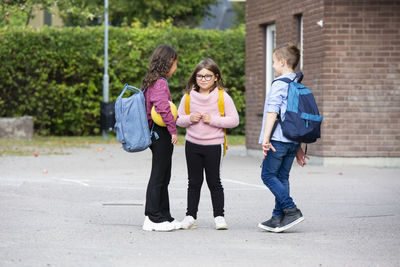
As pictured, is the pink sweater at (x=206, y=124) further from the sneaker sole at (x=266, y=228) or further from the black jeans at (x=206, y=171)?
the sneaker sole at (x=266, y=228)

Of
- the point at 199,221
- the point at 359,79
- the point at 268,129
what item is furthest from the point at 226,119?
the point at 359,79

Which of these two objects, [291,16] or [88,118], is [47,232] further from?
[88,118]

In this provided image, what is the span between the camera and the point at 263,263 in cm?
592

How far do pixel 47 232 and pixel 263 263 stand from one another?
2195 mm

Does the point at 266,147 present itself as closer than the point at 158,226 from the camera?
Yes

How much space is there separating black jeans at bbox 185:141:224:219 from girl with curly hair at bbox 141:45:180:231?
19 centimetres

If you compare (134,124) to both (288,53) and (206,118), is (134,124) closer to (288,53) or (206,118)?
(206,118)

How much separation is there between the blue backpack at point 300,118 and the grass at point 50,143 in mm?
10797

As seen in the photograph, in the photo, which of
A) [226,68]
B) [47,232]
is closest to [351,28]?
[47,232]

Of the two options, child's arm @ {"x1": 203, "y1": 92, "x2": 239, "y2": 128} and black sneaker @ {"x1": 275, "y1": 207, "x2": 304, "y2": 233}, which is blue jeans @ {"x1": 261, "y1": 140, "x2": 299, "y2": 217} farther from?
child's arm @ {"x1": 203, "y1": 92, "x2": 239, "y2": 128}

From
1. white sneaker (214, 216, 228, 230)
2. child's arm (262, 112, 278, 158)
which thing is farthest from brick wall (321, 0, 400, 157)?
child's arm (262, 112, 278, 158)

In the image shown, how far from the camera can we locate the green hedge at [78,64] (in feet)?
79.5

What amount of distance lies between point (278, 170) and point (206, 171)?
0.64m

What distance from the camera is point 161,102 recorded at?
289 inches
